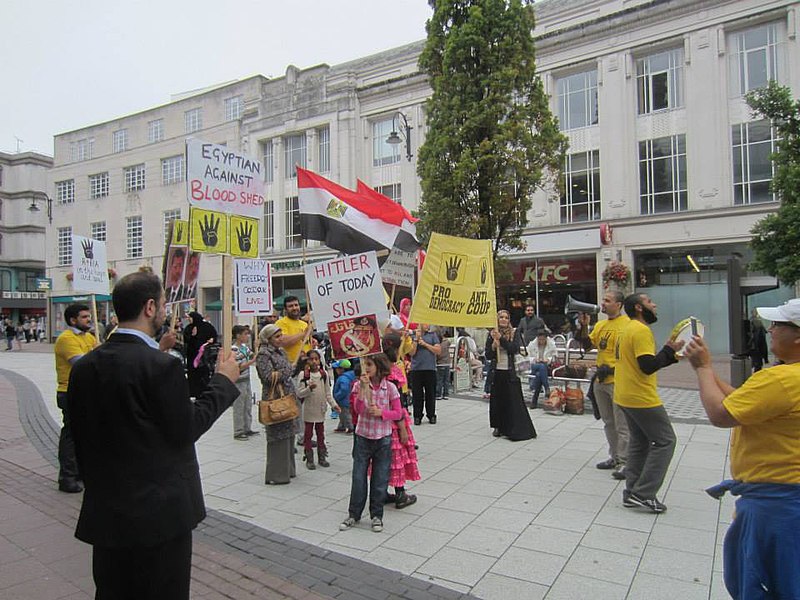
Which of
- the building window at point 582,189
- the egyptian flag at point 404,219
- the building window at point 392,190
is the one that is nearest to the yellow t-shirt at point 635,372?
the egyptian flag at point 404,219

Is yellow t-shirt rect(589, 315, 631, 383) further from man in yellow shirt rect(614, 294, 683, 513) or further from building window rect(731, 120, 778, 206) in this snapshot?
building window rect(731, 120, 778, 206)

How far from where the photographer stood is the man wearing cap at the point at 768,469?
7.84 ft

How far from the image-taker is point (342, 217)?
7246 mm

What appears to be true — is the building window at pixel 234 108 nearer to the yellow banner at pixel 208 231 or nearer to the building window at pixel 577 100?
the building window at pixel 577 100

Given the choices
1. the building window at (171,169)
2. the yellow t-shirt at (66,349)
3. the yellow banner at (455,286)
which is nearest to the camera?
the yellow t-shirt at (66,349)

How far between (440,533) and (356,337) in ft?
6.63

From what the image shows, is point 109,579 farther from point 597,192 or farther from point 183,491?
point 597,192

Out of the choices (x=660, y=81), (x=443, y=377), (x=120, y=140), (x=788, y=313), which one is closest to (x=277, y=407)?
(x=788, y=313)

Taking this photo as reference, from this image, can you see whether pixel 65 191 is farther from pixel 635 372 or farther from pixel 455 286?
pixel 635 372

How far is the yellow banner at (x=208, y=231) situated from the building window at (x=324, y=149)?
84.2ft

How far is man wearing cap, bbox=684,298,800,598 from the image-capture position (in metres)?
2.39

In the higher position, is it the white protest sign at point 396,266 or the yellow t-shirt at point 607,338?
the white protest sign at point 396,266

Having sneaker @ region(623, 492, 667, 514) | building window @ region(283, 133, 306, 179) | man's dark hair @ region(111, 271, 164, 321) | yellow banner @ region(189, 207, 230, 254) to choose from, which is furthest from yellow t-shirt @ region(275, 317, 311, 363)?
building window @ region(283, 133, 306, 179)

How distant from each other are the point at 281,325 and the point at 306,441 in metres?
1.56
